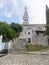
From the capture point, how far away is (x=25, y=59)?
25828 millimetres

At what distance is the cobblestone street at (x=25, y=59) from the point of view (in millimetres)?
25250

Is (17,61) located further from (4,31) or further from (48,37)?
(4,31)

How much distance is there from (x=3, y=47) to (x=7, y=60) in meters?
9.93

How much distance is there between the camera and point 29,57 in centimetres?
2592

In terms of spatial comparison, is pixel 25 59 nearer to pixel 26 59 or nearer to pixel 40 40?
pixel 26 59

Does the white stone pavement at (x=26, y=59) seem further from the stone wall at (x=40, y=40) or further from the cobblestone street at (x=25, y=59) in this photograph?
the stone wall at (x=40, y=40)

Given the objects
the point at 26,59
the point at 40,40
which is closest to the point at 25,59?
the point at 26,59

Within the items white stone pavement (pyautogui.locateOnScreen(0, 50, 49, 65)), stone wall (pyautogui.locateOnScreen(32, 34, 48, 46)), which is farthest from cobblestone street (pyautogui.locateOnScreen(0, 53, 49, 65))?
stone wall (pyautogui.locateOnScreen(32, 34, 48, 46))

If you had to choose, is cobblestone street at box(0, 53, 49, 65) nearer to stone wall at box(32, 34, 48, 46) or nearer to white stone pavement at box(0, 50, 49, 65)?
white stone pavement at box(0, 50, 49, 65)

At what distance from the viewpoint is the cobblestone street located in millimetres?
25250

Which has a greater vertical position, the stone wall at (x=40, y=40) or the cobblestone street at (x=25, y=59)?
the stone wall at (x=40, y=40)

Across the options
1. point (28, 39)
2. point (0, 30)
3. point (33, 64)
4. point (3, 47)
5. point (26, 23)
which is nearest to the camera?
point (33, 64)

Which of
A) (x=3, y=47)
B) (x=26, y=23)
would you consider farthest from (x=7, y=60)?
(x=26, y=23)

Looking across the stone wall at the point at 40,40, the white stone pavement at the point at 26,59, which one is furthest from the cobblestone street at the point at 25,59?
the stone wall at the point at 40,40
